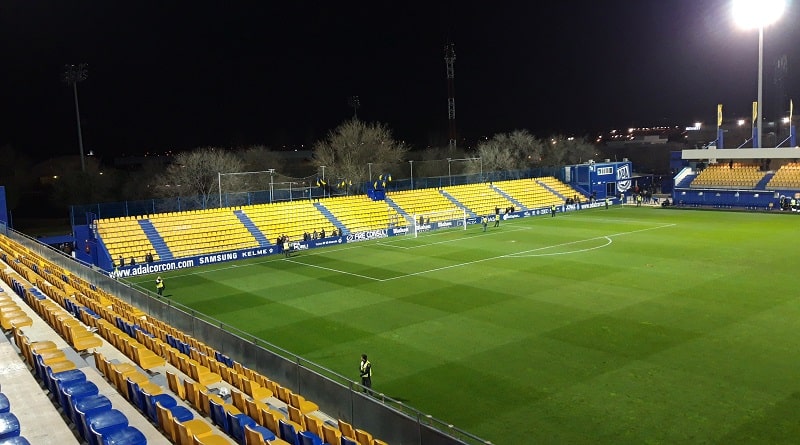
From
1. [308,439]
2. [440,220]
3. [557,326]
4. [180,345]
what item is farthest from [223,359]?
[440,220]

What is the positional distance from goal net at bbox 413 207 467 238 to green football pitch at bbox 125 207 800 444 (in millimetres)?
7403

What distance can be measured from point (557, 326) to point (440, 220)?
94.0 ft

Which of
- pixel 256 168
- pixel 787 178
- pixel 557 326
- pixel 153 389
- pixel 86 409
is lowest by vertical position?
pixel 557 326

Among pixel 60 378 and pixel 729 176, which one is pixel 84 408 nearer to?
pixel 60 378

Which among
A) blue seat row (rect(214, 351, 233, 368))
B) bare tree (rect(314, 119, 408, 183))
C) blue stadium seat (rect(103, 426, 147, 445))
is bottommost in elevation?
blue seat row (rect(214, 351, 233, 368))

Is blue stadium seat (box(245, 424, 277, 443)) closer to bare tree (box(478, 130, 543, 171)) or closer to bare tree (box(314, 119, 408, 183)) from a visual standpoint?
bare tree (box(314, 119, 408, 183))

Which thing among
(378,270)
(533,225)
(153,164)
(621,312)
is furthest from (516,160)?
(621,312)

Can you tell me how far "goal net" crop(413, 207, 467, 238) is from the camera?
47.3 metres

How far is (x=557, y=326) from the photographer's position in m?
21.0

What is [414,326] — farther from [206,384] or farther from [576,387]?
[206,384]

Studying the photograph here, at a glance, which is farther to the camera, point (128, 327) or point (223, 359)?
point (128, 327)

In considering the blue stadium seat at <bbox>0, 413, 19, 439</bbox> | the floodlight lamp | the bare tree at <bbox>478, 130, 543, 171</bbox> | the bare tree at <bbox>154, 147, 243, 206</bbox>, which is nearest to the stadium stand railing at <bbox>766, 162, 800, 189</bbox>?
the floodlight lamp

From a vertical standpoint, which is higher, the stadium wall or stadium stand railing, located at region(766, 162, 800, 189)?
stadium stand railing, located at region(766, 162, 800, 189)

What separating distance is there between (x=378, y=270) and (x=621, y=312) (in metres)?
13.7
